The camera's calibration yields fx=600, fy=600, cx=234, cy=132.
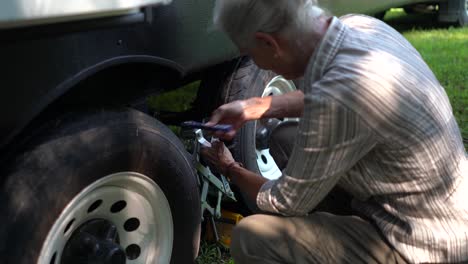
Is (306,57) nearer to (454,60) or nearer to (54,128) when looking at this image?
(54,128)

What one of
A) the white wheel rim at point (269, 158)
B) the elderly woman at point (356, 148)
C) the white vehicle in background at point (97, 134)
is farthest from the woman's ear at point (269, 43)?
the white wheel rim at point (269, 158)

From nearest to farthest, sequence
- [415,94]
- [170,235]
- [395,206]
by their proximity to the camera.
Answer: [415,94]
[395,206]
[170,235]

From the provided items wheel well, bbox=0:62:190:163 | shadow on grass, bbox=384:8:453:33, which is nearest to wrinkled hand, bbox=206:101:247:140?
wheel well, bbox=0:62:190:163

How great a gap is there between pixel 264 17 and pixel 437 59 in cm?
521

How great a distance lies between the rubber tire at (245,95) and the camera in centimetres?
302

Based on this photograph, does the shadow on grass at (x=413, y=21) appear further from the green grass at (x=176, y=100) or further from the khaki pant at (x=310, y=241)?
the khaki pant at (x=310, y=241)

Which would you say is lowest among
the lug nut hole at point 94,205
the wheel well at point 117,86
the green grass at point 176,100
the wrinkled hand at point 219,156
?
the green grass at point 176,100

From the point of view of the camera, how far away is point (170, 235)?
2.40m

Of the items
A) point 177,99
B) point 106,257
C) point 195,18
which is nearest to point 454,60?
point 177,99

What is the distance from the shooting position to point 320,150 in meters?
1.84

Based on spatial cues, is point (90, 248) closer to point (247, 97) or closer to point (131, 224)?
point (131, 224)

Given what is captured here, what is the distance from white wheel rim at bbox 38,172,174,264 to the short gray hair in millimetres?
677

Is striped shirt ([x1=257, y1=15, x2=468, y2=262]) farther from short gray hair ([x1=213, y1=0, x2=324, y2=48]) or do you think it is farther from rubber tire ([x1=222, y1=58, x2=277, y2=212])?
rubber tire ([x1=222, y1=58, x2=277, y2=212])

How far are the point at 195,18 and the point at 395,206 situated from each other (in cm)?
111
